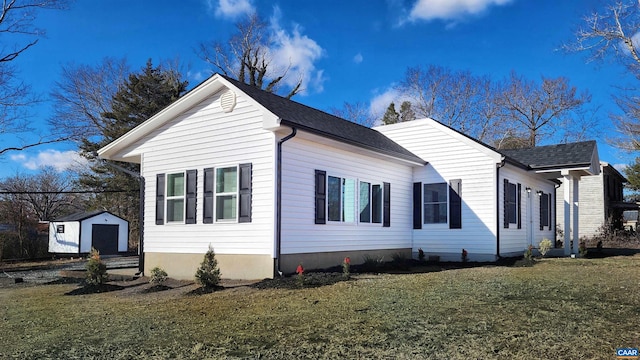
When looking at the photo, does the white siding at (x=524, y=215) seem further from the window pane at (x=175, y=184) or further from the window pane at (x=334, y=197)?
the window pane at (x=175, y=184)

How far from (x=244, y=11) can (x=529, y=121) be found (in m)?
21.2

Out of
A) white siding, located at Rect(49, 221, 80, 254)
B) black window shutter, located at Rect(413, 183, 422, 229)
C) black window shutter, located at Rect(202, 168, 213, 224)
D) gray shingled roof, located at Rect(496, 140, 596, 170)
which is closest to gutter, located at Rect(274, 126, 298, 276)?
black window shutter, located at Rect(202, 168, 213, 224)

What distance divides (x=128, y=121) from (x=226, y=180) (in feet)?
72.4

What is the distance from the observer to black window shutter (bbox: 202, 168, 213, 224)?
37.8ft

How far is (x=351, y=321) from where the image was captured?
6.14 meters

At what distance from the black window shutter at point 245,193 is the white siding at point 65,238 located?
57.3ft

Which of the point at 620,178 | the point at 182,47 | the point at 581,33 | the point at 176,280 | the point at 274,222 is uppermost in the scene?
the point at 182,47

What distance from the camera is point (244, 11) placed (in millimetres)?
32500

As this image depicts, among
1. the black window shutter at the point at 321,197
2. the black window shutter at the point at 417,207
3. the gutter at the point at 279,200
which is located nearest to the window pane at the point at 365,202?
the black window shutter at the point at 321,197

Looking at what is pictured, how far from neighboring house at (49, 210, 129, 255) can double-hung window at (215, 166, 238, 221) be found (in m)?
15.9

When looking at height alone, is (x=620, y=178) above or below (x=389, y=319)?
Result: above

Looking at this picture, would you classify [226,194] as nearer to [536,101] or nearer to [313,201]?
[313,201]

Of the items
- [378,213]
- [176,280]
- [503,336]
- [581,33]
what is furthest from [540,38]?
[503,336]

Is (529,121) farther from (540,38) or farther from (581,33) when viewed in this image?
(581,33)
